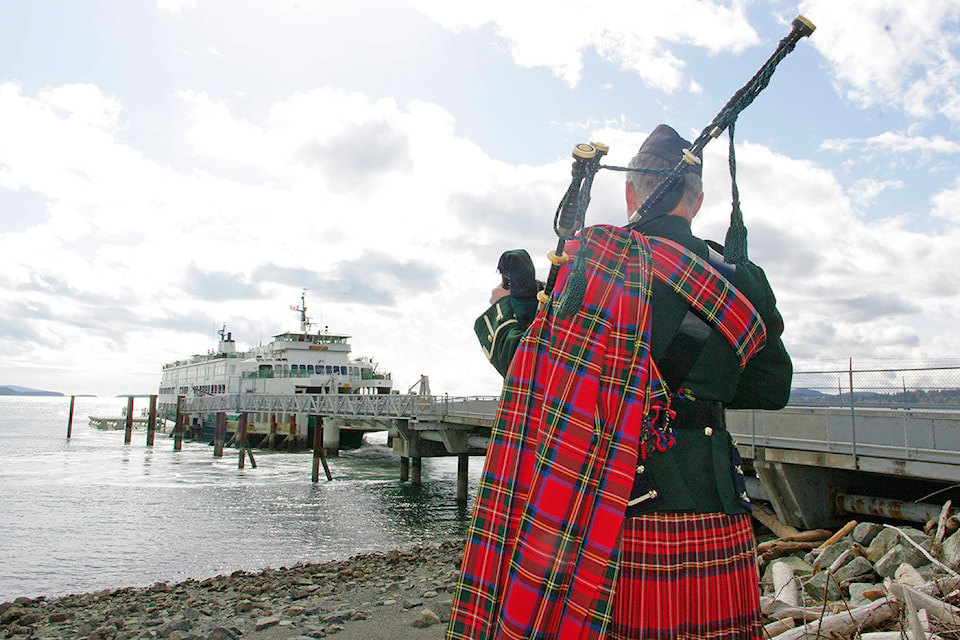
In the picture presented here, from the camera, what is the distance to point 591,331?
1444 millimetres

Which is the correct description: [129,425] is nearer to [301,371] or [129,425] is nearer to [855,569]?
[301,371]

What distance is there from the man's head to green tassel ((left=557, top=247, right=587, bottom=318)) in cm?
35

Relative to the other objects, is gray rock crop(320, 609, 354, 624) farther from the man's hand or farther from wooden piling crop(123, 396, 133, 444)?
wooden piling crop(123, 396, 133, 444)

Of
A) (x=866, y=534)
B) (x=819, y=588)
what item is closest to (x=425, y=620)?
(x=819, y=588)

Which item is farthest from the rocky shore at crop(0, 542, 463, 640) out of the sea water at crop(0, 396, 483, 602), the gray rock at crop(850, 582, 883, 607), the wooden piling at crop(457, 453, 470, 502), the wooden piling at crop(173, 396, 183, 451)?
the wooden piling at crop(173, 396, 183, 451)

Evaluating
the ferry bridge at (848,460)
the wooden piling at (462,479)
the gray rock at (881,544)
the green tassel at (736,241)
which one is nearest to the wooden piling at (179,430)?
the wooden piling at (462,479)

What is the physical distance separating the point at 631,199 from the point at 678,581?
0.97 m

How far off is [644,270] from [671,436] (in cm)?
38

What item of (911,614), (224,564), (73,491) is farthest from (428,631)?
(73,491)

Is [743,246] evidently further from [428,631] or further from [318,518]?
[318,518]

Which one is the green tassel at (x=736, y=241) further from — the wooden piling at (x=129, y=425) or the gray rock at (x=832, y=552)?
the wooden piling at (x=129, y=425)

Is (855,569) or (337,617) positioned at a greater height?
(855,569)

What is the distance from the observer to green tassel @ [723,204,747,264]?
5.74 feet

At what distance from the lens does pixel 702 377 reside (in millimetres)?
1560
